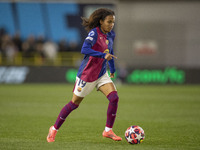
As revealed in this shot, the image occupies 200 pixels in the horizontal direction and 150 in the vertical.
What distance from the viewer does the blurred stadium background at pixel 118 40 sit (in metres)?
25.6

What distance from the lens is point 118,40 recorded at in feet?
98.8

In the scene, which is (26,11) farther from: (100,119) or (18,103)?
(100,119)

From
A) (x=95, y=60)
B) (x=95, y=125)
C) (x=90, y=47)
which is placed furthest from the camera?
(x=95, y=125)

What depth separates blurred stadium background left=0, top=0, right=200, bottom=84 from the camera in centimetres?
2559

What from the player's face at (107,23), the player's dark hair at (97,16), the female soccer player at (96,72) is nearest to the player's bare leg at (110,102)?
the female soccer player at (96,72)

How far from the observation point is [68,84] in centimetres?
2542

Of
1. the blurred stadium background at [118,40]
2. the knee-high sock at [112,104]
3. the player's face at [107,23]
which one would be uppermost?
the player's face at [107,23]

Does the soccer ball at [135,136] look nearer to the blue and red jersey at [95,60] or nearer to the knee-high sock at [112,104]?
the knee-high sock at [112,104]

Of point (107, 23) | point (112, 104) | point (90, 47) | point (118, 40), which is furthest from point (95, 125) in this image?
point (118, 40)

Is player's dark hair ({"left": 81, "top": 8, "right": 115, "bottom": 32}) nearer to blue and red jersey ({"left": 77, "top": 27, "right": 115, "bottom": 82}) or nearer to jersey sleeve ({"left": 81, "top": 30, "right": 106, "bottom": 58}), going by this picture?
blue and red jersey ({"left": 77, "top": 27, "right": 115, "bottom": 82})

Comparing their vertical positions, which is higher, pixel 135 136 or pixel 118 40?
pixel 135 136

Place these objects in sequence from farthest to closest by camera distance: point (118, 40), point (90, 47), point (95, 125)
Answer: point (118, 40)
point (95, 125)
point (90, 47)

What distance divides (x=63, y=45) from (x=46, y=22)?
5066 mm

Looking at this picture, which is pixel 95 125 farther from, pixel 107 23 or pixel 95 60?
pixel 107 23
